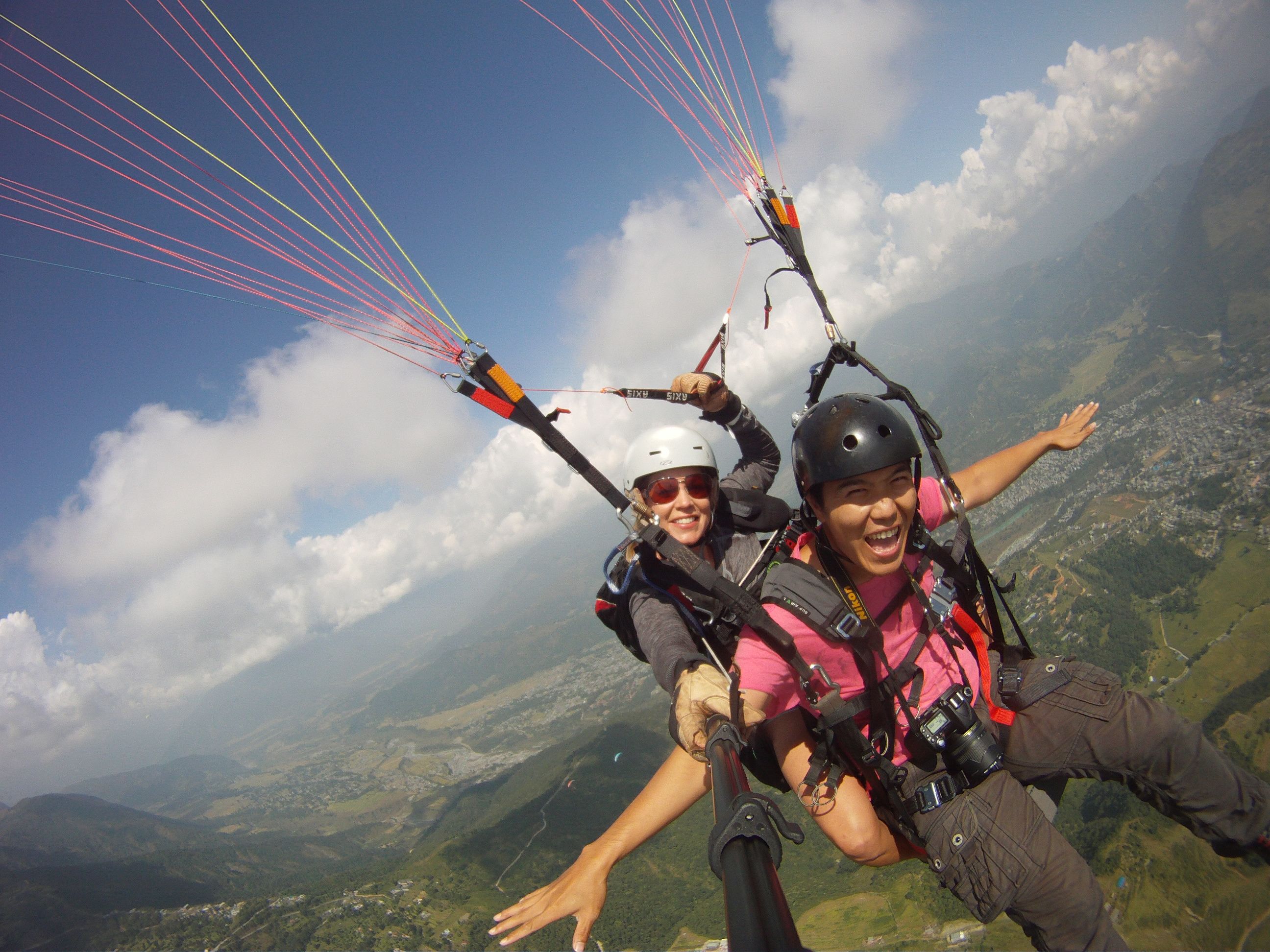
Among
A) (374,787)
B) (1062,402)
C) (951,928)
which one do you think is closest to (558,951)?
(951,928)

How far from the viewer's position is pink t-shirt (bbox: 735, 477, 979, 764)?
2922 mm

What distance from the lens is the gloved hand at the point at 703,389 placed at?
15.8 ft

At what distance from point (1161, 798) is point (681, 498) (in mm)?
3562

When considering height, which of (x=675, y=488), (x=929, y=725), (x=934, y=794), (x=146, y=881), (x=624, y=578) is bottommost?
(x=146, y=881)

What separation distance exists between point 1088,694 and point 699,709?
Result: 2530mm

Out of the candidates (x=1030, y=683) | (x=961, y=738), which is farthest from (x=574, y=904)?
(x=1030, y=683)

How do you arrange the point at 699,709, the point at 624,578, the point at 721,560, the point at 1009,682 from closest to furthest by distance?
the point at 699,709 < the point at 1009,682 < the point at 624,578 < the point at 721,560

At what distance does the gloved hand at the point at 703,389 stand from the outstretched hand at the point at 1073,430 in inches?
101

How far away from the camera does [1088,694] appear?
3.28m

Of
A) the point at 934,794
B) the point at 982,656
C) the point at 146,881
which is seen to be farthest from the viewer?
the point at 146,881

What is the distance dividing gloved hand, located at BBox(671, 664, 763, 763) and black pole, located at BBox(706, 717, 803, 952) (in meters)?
0.25

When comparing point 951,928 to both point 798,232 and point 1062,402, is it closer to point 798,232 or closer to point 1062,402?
point 798,232

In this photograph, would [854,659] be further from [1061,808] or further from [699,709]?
[1061,808]

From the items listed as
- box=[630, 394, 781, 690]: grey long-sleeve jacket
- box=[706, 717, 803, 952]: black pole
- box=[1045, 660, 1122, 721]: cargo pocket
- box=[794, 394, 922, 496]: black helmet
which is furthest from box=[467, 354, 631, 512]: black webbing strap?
box=[1045, 660, 1122, 721]: cargo pocket
